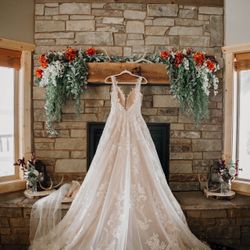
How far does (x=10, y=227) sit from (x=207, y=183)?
6.87ft

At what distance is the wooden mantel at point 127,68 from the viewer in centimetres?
274

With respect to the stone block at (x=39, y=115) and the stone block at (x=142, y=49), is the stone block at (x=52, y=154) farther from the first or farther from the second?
the stone block at (x=142, y=49)

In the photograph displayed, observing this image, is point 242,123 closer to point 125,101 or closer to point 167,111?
point 167,111

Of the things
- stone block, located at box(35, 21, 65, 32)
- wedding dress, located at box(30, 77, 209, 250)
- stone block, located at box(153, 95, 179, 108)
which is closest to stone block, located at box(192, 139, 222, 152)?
stone block, located at box(153, 95, 179, 108)

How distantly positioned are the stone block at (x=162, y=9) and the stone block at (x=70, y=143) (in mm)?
1641

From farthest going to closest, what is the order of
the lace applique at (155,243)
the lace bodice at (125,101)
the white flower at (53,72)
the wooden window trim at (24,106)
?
the wooden window trim at (24,106)
the white flower at (53,72)
the lace bodice at (125,101)
the lace applique at (155,243)

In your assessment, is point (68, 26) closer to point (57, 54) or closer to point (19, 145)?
point (57, 54)

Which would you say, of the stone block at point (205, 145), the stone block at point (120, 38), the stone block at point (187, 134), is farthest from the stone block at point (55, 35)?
the stone block at point (205, 145)

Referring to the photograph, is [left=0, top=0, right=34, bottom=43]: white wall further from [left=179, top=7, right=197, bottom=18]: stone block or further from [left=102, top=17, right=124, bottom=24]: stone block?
[left=179, top=7, right=197, bottom=18]: stone block

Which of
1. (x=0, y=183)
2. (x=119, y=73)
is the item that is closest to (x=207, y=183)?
(x=119, y=73)

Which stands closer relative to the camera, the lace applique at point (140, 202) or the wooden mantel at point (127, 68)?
the lace applique at point (140, 202)

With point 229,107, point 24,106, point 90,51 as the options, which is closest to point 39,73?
point 24,106

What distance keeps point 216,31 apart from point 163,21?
0.62m

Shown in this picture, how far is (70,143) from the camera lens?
9.67 feet
